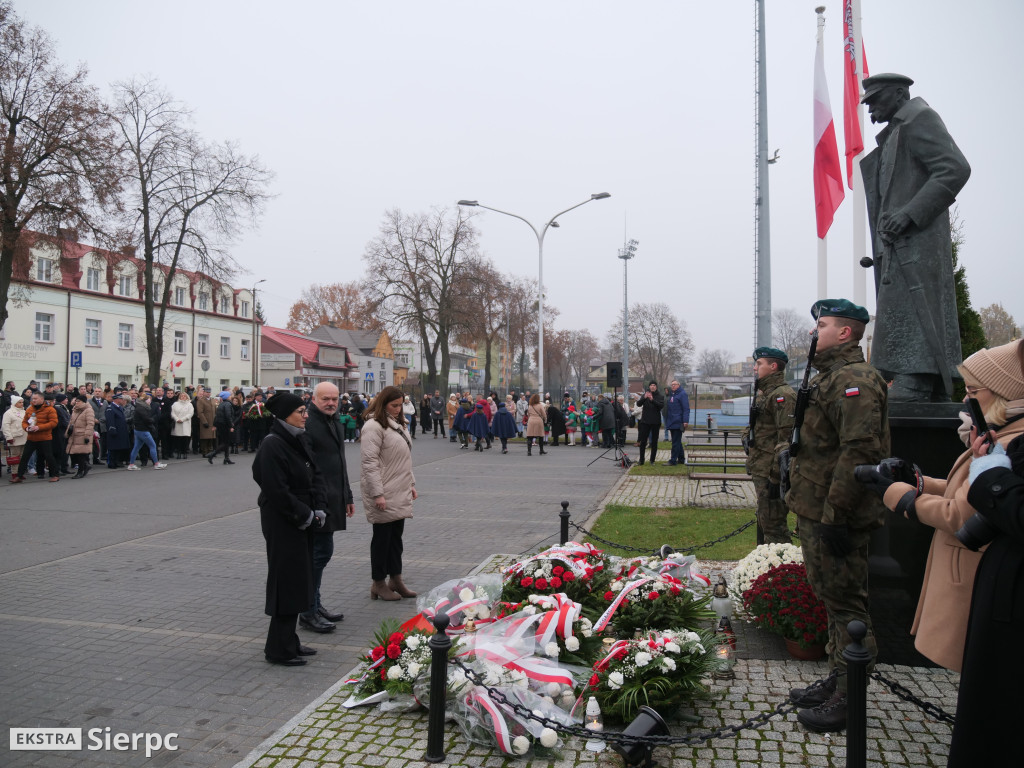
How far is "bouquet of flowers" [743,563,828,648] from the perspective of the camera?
16.3ft

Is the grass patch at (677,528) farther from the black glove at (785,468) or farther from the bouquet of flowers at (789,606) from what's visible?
the black glove at (785,468)

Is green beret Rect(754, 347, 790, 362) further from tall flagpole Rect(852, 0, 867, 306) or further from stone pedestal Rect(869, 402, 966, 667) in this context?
tall flagpole Rect(852, 0, 867, 306)

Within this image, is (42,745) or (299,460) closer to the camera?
(42,745)

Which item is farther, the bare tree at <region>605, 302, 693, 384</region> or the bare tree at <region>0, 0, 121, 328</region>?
the bare tree at <region>605, 302, 693, 384</region>

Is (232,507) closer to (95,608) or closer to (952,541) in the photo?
(95,608)

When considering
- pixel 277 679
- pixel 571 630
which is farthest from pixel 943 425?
pixel 277 679

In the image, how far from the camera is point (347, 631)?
19.7 feet

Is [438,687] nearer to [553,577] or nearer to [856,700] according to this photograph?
[856,700]

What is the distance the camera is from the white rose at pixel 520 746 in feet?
12.5

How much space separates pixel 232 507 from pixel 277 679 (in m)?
8.10

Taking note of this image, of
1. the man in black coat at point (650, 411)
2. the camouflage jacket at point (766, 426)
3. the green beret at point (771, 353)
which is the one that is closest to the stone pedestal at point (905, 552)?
the camouflage jacket at point (766, 426)

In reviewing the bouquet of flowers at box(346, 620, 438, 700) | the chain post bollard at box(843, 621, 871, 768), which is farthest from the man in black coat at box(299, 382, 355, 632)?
the chain post bollard at box(843, 621, 871, 768)

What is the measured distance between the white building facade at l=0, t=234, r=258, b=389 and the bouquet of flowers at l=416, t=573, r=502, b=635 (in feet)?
82.2

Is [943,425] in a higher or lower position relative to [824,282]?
lower
